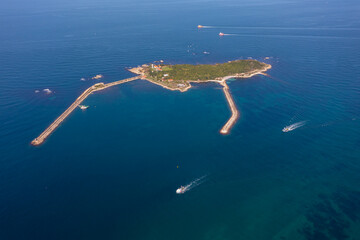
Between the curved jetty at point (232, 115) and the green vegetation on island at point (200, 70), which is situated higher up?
the green vegetation on island at point (200, 70)

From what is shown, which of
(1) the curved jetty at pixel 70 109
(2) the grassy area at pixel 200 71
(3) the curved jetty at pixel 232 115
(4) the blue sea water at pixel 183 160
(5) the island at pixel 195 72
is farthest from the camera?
(2) the grassy area at pixel 200 71

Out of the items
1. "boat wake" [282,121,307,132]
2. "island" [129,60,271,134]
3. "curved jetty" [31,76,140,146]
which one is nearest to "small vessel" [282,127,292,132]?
"boat wake" [282,121,307,132]

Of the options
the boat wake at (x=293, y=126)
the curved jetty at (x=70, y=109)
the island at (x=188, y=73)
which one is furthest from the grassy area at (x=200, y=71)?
the boat wake at (x=293, y=126)

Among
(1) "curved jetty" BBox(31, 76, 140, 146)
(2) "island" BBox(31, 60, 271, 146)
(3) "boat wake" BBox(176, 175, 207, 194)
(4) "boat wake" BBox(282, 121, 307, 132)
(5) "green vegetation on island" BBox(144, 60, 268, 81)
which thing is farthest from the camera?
(5) "green vegetation on island" BBox(144, 60, 268, 81)

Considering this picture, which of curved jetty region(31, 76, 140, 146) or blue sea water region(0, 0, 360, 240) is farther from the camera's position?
curved jetty region(31, 76, 140, 146)

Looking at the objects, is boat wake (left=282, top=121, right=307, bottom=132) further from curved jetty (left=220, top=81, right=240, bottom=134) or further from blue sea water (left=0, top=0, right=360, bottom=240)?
curved jetty (left=220, top=81, right=240, bottom=134)

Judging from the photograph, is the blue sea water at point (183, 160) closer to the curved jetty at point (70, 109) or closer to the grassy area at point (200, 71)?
the curved jetty at point (70, 109)

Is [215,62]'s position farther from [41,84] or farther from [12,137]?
[12,137]

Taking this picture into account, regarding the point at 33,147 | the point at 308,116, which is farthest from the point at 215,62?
the point at 33,147

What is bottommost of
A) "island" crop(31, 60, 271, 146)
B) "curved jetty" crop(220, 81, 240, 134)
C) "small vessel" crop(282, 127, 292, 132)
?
"small vessel" crop(282, 127, 292, 132)
